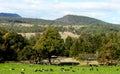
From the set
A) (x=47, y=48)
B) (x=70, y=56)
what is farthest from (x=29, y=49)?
(x=70, y=56)

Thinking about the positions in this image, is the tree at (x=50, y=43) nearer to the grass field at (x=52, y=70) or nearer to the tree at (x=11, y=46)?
the tree at (x=11, y=46)

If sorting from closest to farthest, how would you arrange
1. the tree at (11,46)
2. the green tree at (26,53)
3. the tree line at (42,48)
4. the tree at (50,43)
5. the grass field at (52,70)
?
1. the grass field at (52,70)
2. the tree at (50,43)
3. the tree line at (42,48)
4. the tree at (11,46)
5. the green tree at (26,53)

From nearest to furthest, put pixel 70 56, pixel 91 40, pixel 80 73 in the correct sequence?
pixel 80 73, pixel 70 56, pixel 91 40

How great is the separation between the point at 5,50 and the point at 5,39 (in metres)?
3.71

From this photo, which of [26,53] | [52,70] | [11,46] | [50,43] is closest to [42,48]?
[50,43]

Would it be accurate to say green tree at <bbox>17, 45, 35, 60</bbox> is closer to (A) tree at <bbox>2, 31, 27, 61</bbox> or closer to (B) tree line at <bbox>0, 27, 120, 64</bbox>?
(B) tree line at <bbox>0, 27, 120, 64</bbox>

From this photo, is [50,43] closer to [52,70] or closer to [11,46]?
[11,46]

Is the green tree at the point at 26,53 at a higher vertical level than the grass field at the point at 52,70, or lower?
lower

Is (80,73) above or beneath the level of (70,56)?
above

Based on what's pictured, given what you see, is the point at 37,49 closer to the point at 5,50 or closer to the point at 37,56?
the point at 37,56

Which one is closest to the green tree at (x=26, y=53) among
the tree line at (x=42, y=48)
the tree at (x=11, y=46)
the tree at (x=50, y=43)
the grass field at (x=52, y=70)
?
the tree line at (x=42, y=48)

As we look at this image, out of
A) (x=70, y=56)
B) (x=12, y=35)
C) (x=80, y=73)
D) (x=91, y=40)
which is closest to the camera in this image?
(x=80, y=73)

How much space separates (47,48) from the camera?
74.1 meters

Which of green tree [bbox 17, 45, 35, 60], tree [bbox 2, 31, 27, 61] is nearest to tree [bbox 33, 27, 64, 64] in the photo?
green tree [bbox 17, 45, 35, 60]
